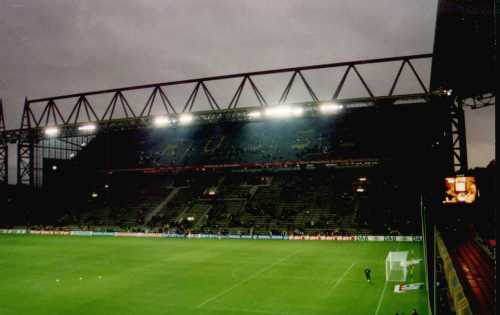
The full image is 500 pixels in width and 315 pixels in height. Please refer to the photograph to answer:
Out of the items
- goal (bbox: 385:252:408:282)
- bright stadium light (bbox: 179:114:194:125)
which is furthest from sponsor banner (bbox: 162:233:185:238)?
goal (bbox: 385:252:408:282)

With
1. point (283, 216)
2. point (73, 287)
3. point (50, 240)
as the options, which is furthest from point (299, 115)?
point (50, 240)

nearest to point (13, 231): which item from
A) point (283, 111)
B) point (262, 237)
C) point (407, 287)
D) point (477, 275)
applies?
point (262, 237)

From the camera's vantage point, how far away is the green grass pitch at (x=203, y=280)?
2148 centimetres

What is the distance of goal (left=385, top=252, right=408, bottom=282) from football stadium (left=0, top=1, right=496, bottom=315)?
0.52ft

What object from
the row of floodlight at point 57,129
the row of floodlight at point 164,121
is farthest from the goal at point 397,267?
the row of floodlight at point 57,129

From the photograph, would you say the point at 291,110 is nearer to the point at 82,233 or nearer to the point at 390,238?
the point at 390,238

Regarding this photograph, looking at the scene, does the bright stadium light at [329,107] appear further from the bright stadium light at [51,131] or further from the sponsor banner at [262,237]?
the sponsor banner at [262,237]

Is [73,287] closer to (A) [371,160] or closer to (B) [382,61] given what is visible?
(B) [382,61]

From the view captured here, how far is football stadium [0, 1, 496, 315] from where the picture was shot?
20.7m

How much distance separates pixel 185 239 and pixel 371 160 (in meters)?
27.3

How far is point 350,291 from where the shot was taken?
79.7 ft

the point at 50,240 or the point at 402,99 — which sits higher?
the point at 402,99

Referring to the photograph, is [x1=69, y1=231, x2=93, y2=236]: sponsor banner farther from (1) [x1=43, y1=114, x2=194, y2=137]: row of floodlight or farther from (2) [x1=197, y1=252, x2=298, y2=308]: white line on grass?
(2) [x1=197, y1=252, x2=298, y2=308]: white line on grass

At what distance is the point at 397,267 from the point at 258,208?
117 ft
